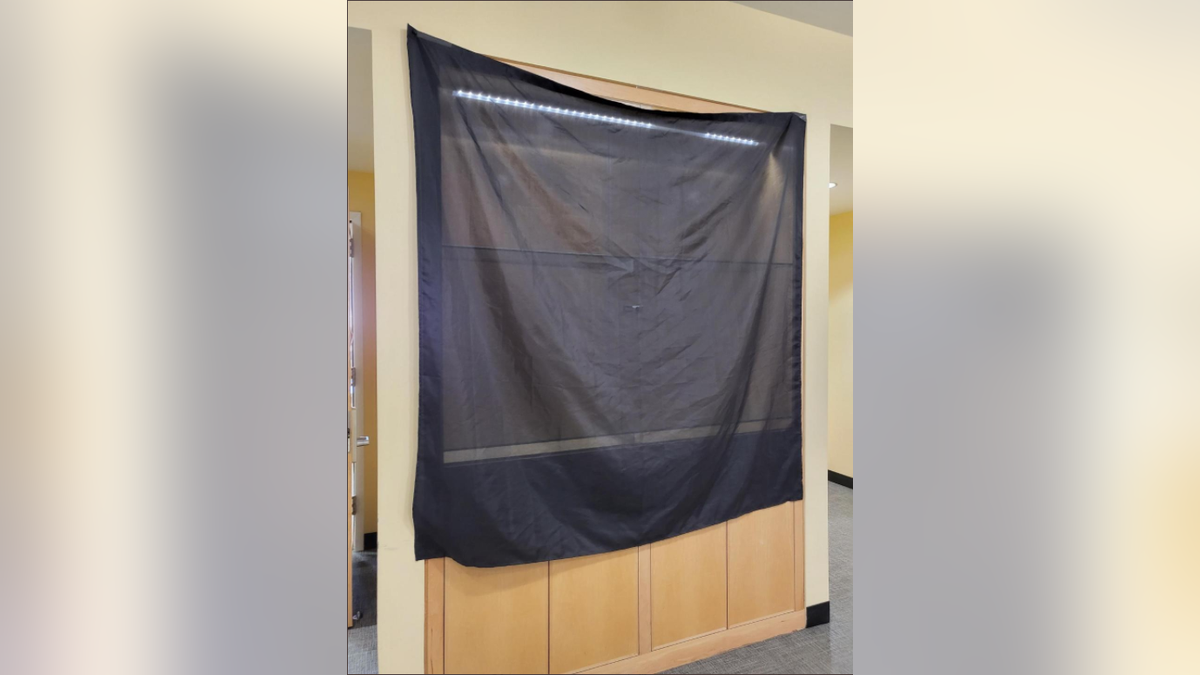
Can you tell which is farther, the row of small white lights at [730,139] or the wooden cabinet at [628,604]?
the row of small white lights at [730,139]

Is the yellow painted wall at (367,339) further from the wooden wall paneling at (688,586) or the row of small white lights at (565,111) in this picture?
the wooden wall paneling at (688,586)

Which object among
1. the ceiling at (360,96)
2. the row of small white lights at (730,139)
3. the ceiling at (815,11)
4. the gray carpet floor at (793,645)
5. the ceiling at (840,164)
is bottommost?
the gray carpet floor at (793,645)

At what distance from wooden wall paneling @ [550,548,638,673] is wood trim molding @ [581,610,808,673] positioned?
41 millimetres

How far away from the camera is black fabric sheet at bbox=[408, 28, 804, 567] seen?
164 centimetres

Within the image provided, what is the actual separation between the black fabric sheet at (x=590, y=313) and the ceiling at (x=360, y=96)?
23cm

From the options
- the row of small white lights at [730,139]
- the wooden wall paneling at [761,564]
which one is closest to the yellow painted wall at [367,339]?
the row of small white lights at [730,139]

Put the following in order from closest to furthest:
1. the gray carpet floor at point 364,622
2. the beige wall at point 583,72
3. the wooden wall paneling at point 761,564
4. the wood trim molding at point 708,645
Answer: the beige wall at point 583,72
the gray carpet floor at point 364,622
the wood trim molding at point 708,645
the wooden wall paneling at point 761,564

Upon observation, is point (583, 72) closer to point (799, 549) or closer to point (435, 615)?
point (435, 615)

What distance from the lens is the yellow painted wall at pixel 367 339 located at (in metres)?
2.67

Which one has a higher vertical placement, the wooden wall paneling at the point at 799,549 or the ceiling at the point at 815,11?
the ceiling at the point at 815,11
